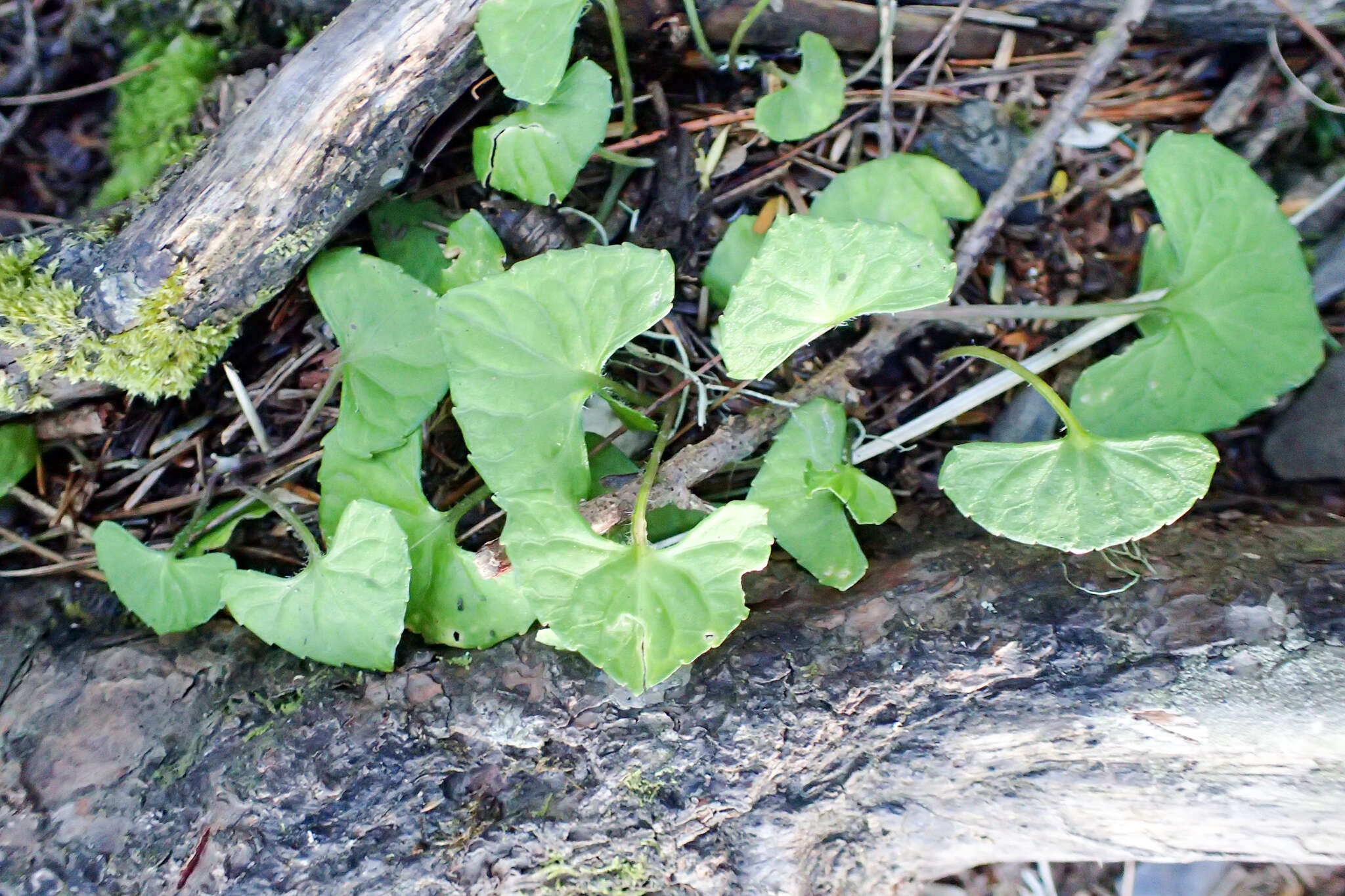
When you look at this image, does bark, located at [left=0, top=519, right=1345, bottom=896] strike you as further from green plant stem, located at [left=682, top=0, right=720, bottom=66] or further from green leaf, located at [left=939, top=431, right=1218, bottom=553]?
green plant stem, located at [left=682, top=0, right=720, bottom=66]

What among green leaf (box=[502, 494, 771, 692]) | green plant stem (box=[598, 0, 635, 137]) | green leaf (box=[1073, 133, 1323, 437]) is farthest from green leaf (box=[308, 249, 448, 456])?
green leaf (box=[1073, 133, 1323, 437])

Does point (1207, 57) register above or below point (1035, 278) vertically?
above

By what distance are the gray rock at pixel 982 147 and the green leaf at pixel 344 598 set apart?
51.7 inches

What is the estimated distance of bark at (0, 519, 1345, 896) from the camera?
130 cm

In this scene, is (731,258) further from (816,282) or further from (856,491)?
(856,491)

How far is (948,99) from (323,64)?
1229 mm

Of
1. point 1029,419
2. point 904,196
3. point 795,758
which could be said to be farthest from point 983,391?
point 795,758

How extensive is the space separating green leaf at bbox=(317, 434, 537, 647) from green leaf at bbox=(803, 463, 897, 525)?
0.53 meters

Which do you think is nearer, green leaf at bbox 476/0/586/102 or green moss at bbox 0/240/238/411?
green leaf at bbox 476/0/586/102

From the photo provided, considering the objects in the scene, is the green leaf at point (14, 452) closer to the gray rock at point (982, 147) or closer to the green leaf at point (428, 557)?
the green leaf at point (428, 557)

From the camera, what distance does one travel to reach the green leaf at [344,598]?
1.40 m

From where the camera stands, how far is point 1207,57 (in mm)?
1842

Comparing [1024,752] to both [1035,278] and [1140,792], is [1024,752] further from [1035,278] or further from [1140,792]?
[1035,278]

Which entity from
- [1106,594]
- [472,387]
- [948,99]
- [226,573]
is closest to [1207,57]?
[948,99]
